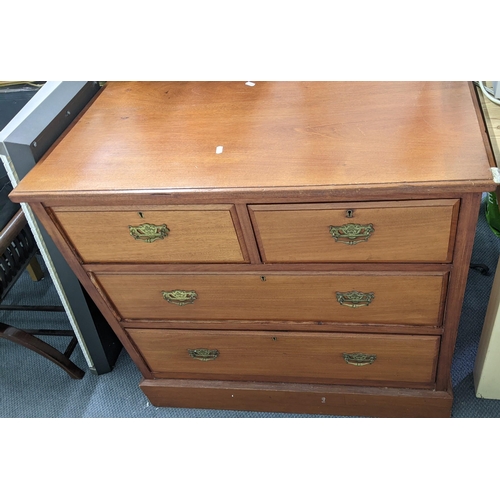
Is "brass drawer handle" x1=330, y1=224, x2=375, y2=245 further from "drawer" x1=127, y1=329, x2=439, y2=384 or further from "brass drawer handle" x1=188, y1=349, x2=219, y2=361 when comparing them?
"brass drawer handle" x1=188, y1=349, x2=219, y2=361

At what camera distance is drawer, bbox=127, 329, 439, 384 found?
128cm

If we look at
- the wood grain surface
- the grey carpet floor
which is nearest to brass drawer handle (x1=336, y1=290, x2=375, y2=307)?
the wood grain surface

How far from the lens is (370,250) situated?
104cm

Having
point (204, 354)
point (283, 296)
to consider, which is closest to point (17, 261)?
point (204, 354)

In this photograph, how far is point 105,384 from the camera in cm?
169

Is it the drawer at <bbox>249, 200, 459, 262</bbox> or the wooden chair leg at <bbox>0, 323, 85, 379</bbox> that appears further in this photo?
the wooden chair leg at <bbox>0, 323, 85, 379</bbox>

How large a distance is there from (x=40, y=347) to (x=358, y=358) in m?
0.99

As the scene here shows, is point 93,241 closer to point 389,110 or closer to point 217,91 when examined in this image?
point 217,91

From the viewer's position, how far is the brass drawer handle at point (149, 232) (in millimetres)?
1074

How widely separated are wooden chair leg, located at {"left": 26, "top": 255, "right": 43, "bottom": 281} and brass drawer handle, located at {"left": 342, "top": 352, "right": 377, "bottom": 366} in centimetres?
131

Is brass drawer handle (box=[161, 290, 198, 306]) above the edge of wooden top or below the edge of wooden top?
below

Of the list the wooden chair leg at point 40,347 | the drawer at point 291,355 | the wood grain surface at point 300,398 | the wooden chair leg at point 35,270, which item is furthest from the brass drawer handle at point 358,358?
the wooden chair leg at point 35,270

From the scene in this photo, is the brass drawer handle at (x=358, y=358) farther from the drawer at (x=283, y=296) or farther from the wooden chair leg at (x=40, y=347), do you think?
the wooden chair leg at (x=40, y=347)

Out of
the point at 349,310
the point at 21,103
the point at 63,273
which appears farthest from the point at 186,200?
the point at 21,103
